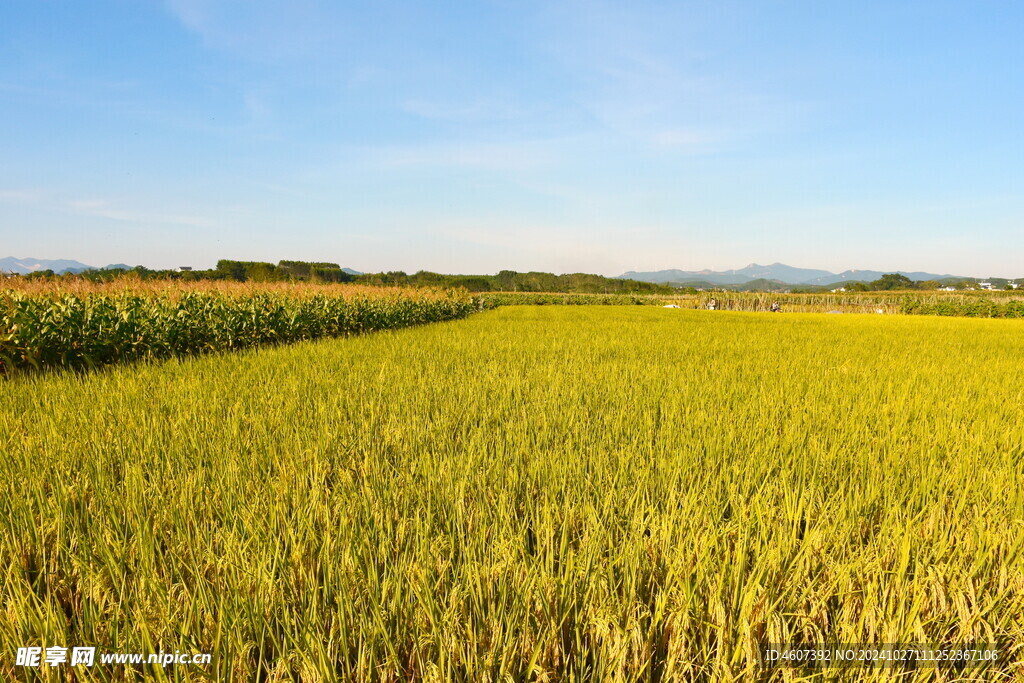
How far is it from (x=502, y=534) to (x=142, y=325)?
25.7ft

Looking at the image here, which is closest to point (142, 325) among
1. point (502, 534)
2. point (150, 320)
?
point (150, 320)

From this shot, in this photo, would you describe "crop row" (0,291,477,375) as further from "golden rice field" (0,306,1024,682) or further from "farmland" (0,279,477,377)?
"golden rice field" (0,306,1024,682)

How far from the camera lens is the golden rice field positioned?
123cm

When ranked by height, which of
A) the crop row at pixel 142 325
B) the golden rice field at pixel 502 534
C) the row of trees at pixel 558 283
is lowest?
the golden rice field at pixel 502 534

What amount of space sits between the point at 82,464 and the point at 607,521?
2762mm

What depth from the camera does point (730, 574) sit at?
149cm

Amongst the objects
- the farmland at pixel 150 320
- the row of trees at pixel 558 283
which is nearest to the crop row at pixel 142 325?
the farmland at pixel 150 320

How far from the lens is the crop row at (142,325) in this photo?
5.77 m

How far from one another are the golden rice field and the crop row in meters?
2.88

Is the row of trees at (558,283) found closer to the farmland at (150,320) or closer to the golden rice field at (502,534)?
the farmland at (150,320)

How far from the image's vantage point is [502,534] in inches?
63.9

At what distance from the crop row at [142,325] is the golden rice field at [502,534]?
2.88m

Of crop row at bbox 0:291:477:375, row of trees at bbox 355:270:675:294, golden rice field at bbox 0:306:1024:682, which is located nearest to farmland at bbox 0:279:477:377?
crop row at bbox 0:291:477:375

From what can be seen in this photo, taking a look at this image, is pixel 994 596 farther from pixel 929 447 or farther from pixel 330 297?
pixel 330 297
